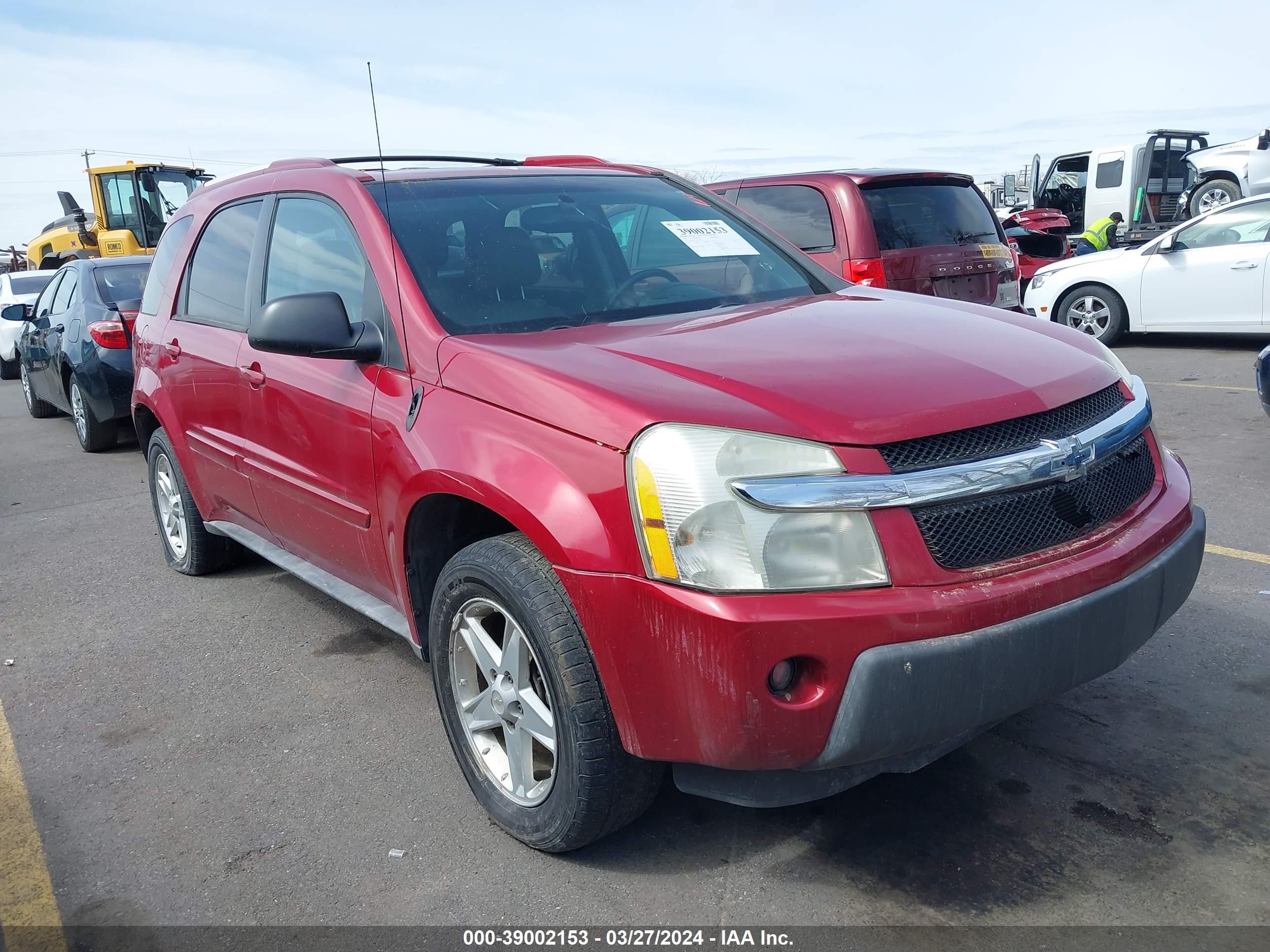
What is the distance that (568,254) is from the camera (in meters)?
3.45

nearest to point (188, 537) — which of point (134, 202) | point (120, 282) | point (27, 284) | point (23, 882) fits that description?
point (23, 882)

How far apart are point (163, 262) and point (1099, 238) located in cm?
1615

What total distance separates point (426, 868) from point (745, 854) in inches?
31.4

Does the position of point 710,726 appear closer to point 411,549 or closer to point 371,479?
point 411,549

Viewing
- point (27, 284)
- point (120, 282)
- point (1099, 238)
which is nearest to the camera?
point (120, 282)

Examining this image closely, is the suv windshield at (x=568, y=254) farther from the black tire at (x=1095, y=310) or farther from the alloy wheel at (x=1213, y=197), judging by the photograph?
the alloy wheel at (x=1213, y=197)

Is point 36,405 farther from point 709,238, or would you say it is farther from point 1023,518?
point 1023,518

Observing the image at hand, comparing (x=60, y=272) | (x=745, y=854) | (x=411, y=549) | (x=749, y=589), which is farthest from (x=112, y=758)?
(x=60, y=272)

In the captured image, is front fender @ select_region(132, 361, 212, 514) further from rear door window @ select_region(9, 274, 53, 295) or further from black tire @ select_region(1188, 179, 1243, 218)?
black tire @ select_region(1188, 179, 1243, 218)

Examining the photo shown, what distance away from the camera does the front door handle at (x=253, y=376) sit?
12.1ft

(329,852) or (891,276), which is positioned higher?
(891,276)

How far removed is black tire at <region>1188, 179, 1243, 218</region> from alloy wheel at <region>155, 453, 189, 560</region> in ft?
62.2

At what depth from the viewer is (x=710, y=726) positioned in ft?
7.36

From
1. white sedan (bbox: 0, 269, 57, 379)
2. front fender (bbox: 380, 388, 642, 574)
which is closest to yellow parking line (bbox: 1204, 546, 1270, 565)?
front fender (bbox: 380, 388, 642, 574)
